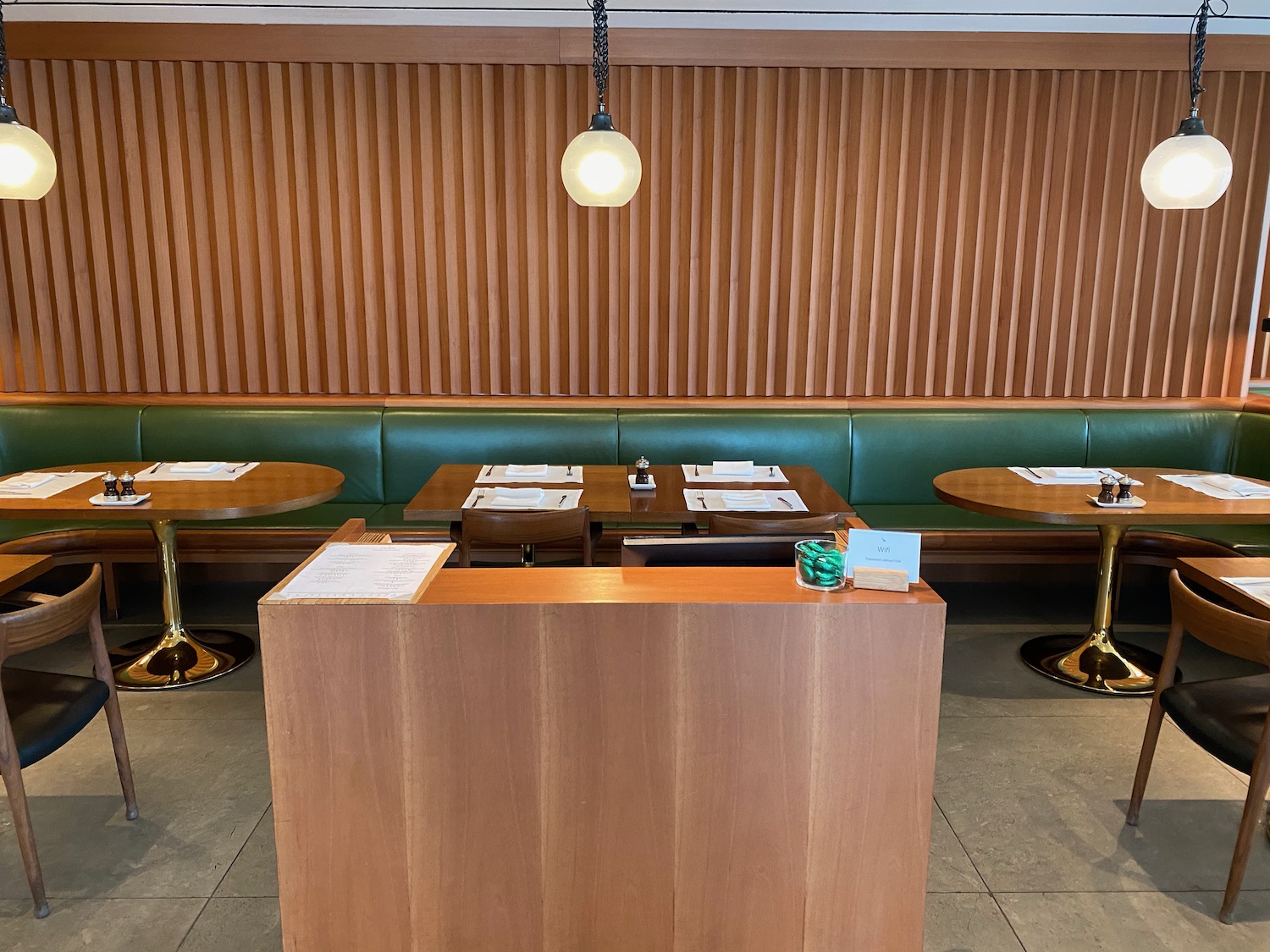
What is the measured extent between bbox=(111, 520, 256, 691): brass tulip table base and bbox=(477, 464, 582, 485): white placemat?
122cm

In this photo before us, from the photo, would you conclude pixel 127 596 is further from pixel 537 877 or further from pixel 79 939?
pixel 537 877

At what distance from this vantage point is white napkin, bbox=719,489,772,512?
349cm

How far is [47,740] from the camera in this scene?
94.3 inches

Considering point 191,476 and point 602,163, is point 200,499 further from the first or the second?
point 602,163

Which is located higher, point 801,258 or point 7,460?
point 801,258

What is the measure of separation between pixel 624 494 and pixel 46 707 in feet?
6.54

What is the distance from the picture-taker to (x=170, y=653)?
3.90 m

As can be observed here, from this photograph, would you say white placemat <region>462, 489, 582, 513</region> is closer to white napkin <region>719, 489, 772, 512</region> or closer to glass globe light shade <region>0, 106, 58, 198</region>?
white napkin <region>719, 489, 772, 512</region>

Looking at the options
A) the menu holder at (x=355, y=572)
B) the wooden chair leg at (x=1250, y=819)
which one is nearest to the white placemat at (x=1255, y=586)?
the wooden chair leg at (x=1250, y=819)

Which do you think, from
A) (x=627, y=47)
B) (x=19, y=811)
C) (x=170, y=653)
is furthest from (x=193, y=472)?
(x=627, y=47)

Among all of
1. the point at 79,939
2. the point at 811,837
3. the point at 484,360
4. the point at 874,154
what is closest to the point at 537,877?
the point at 811,837

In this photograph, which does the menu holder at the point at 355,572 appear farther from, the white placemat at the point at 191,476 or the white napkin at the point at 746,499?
the white placemat at the point at 191,476

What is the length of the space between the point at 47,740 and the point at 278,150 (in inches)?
130

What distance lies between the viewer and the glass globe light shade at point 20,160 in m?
3.09
